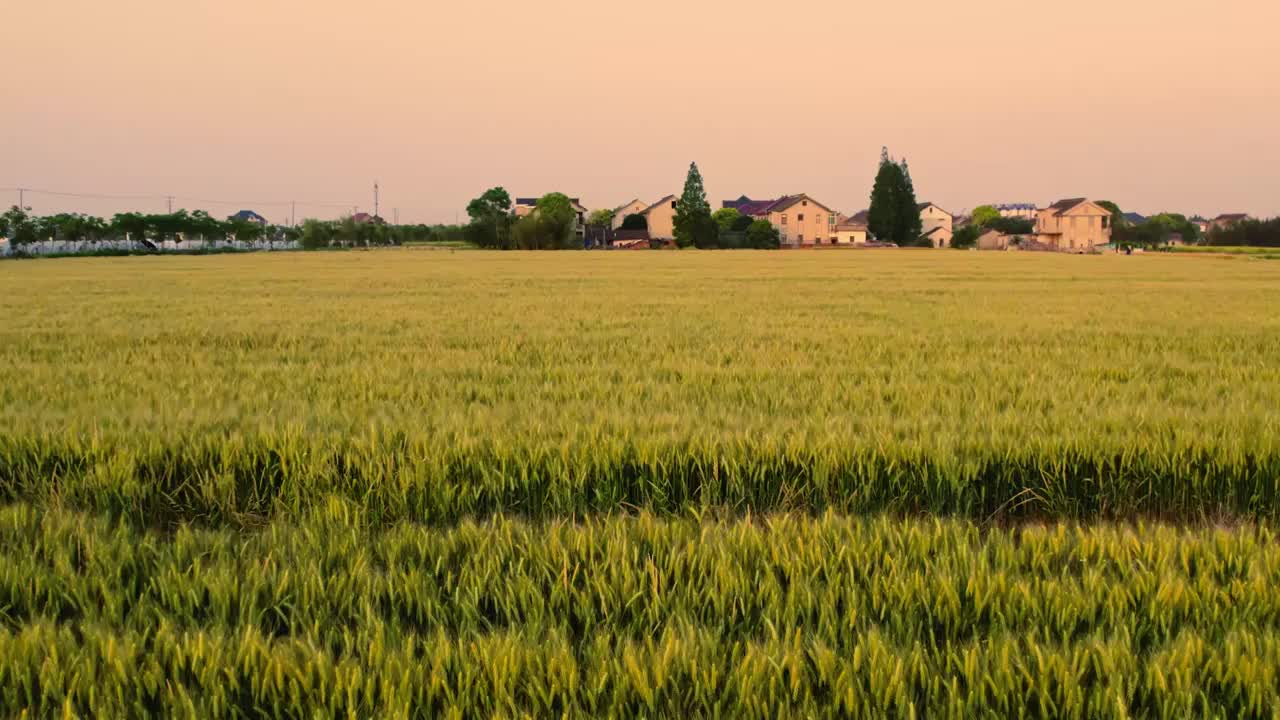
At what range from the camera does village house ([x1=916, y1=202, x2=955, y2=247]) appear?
150375mm

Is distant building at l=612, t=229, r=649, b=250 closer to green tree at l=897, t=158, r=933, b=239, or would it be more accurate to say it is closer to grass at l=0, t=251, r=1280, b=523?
green tree at l=897, t=158, r=933, b=239

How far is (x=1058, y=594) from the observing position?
223cm

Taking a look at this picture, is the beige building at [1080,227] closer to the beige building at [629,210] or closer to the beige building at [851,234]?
the beige building at [851,234]

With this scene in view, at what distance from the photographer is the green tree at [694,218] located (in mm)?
98375

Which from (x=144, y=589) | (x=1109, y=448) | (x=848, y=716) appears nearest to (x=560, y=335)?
(x=1109, y=448)

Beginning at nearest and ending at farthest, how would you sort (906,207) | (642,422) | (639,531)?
(639,531) < (642,422) < (906,207)

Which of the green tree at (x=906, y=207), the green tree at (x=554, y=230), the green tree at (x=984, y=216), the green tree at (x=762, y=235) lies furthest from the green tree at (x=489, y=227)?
the green tree at (x=984, y=216)

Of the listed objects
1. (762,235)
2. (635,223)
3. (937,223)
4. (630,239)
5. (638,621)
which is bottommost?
(638,621)

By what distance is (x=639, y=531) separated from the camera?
112 inches

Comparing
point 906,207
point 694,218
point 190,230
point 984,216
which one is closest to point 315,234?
point 190,230

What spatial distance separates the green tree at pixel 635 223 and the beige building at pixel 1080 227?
64.7m

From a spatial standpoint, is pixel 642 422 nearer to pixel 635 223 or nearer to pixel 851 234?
pixel 635 223

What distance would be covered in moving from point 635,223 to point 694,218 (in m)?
37.2

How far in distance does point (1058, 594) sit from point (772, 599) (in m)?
0.83
